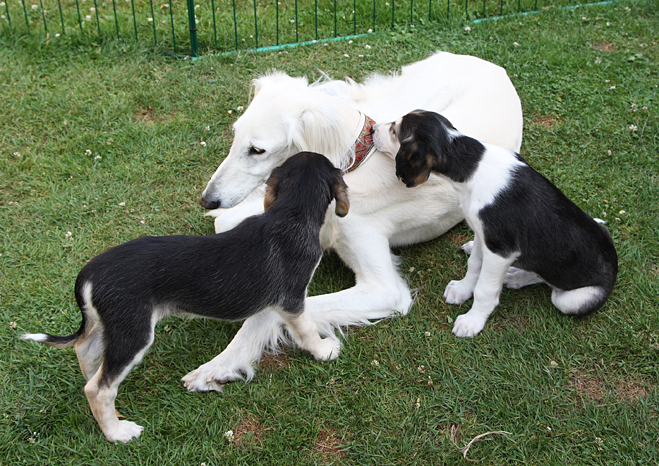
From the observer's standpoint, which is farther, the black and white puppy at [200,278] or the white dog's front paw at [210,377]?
the white dog's front paw at [210,377]

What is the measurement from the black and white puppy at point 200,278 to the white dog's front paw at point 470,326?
3.32 feet

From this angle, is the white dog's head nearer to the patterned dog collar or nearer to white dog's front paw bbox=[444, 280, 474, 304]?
the patterned dog collar

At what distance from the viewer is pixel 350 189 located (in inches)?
161

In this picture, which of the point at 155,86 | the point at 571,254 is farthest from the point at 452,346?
the point at 155,86

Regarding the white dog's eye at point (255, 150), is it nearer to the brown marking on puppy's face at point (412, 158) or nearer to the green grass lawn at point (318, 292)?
the brown marking on puppy's face at point (412, 158)

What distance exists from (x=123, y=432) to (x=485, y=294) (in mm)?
Answer: 2275

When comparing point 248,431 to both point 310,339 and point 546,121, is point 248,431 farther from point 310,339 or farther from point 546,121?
point 546,121

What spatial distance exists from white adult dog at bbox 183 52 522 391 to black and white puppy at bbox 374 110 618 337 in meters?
0.46

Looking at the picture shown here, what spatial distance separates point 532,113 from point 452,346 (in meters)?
3.02

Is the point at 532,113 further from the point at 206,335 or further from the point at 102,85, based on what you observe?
the point at 102,85

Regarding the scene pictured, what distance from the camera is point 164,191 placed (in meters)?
4.95

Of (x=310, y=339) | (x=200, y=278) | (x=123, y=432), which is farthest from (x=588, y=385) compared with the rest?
(x=123, y=432)

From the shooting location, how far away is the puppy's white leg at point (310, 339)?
3451mm

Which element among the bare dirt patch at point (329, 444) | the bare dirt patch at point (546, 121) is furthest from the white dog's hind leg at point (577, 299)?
the bare dirt patch at point (546, 121)
